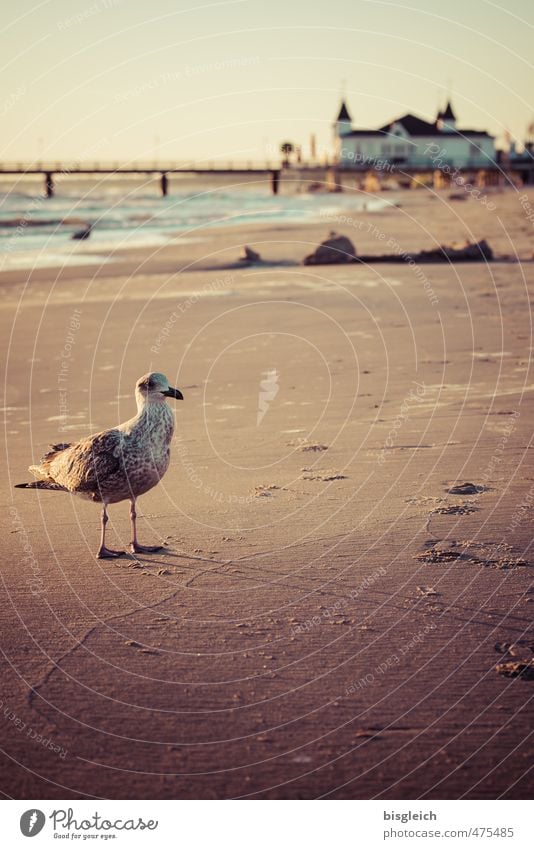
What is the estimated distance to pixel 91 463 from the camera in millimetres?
7895

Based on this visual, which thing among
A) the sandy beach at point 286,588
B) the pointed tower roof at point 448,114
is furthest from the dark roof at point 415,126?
the sandy beach at point 286,588

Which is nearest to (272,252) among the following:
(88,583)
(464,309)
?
(464,309)

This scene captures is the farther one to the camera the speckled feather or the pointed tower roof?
the pointed tower roof

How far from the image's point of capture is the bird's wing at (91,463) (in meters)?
7.84

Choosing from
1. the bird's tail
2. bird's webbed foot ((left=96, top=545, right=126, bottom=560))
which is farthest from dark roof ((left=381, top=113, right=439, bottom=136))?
bird's webbed foot ((left=96, top=545, right=126, bottom=560))

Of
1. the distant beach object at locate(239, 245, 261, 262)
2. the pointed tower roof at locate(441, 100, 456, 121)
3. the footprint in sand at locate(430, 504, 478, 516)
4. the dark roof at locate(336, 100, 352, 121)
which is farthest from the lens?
the dark roof at locate(336, 100, 352, 121)

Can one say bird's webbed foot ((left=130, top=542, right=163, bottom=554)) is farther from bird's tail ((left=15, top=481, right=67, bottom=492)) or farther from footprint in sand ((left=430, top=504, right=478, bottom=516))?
footprint in sand ((left=430, top=504, right=478, bottom=516))

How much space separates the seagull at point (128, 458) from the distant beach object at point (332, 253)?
70.2 feet

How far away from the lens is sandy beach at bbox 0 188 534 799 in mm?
5117

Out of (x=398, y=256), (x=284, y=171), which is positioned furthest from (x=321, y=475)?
(x=284, y=171)

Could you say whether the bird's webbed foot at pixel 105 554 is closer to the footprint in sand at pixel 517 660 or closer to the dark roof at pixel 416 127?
the footprint in sand at pixel 517 660

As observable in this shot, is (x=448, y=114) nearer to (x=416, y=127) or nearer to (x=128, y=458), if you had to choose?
(x=416, y=127)

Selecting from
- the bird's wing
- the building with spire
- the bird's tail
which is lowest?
the bird's tail
